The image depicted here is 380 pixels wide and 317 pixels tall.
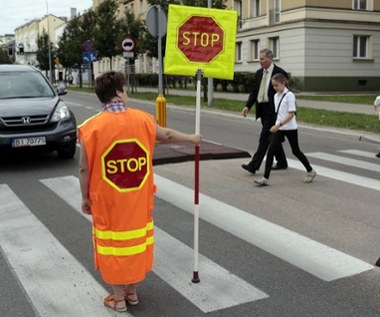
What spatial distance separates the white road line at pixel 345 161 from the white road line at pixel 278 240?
3721mm

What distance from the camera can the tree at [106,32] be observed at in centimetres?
4131

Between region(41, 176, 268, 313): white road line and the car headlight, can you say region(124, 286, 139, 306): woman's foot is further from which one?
the car headlight

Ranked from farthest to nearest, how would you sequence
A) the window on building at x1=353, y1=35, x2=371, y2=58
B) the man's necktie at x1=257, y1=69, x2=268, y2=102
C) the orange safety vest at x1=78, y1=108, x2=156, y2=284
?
the window on building at x1=353, y1=35, x2=371, y2=58 < the man's necktie at x1=257, y1=69, x2=268, y2=102 < the orange safety vest at x1=78, y1=108, x2=156, y2=284

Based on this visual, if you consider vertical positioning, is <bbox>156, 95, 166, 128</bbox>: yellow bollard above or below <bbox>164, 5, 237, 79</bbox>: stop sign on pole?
below

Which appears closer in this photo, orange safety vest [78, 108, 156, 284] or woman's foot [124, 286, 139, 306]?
orange safety vest [78, 108, 156, 284]

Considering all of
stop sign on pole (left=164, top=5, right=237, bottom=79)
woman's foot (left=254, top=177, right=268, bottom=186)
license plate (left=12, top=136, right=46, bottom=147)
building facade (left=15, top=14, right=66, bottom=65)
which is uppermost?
building facade (left=15, top=14, right=66, bottom=65)

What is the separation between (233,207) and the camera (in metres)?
6.63

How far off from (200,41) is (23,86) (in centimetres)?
672

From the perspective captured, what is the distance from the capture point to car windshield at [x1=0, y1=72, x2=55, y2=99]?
10.0m

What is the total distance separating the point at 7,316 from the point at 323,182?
5482mm

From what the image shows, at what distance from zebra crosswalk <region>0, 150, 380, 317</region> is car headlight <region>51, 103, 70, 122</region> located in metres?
2.74

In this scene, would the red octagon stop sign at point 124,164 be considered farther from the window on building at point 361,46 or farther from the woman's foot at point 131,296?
the window on building at point 361,46

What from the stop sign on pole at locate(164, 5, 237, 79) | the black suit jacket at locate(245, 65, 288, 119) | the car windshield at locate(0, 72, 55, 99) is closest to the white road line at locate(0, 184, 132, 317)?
the stop sign on pole at locate(164, 5, 237, 79)

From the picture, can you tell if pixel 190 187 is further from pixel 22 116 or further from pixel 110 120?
pixel 110 120
